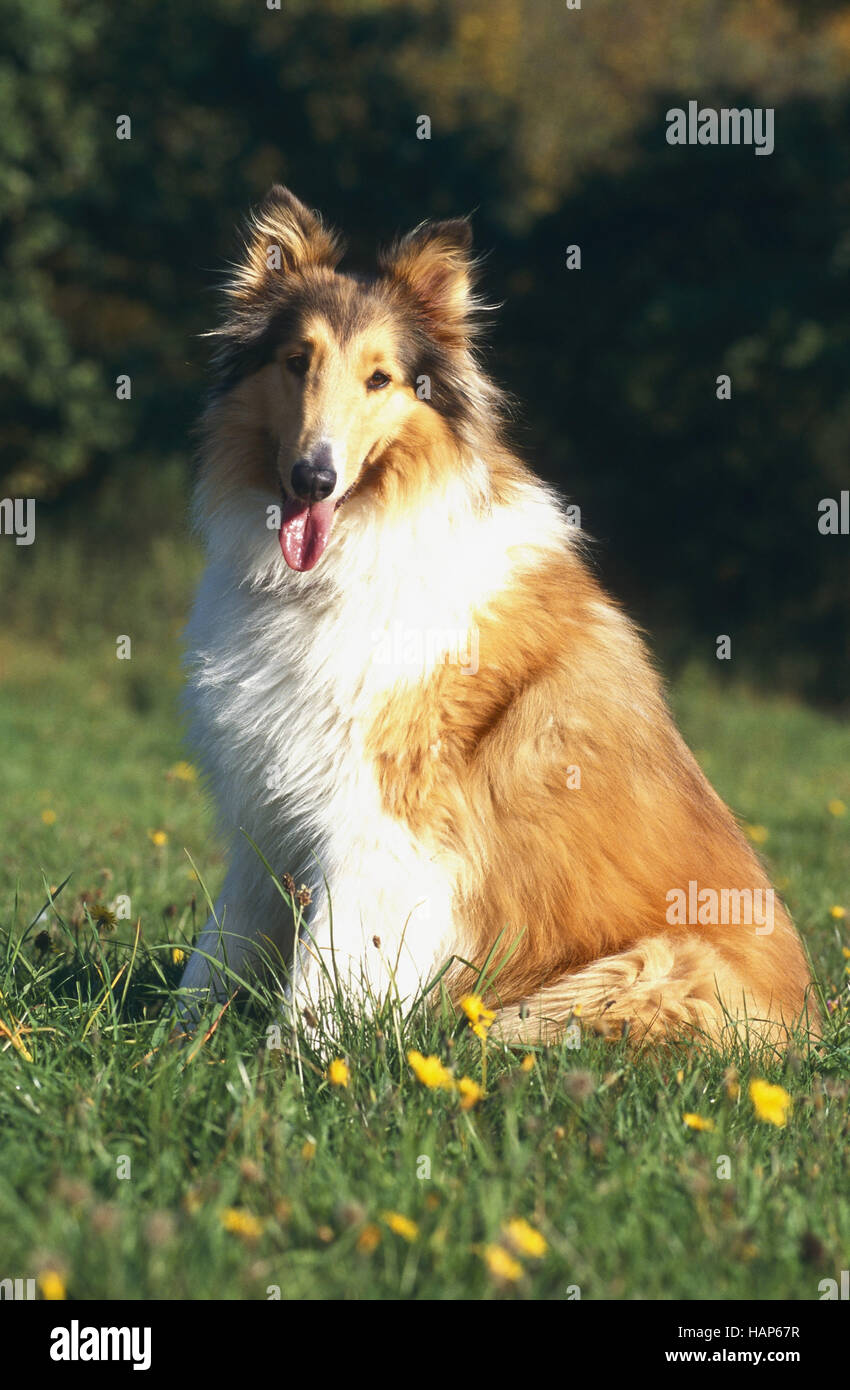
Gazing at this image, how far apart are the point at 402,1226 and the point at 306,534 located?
2054mm

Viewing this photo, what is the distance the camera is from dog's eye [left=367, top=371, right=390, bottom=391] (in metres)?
3.82

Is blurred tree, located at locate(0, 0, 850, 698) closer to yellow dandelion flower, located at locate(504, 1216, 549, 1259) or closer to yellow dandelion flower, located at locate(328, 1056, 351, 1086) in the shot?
yellow dandelion flower, located at locate(328, 1056, 351, 1086)

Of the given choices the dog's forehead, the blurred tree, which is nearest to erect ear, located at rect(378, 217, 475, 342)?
the dog's forehead

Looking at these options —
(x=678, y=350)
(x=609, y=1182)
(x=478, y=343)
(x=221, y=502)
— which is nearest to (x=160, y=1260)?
(x=609, y=1182)

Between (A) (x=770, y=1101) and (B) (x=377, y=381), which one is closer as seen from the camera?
(A) (x=770, y=1101)

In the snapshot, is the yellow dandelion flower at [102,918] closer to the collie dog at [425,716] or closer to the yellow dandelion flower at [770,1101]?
the collie dog at [425,716]

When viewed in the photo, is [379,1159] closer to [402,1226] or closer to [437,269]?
[402,1226]

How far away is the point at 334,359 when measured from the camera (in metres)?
3.76

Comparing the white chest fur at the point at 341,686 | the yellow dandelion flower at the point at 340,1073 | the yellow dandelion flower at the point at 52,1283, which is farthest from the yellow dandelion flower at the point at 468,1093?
the yellow dandelion flower at the point at 52,1283

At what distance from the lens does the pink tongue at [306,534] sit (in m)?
3.70

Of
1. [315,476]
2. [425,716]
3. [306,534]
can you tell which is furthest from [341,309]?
[425,716]

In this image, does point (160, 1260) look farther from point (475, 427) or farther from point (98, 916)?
point (475, 427)

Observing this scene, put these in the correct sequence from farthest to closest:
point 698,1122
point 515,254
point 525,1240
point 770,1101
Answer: point 515,254 < point 698,1122 < point 770,1101 < point 525,1240

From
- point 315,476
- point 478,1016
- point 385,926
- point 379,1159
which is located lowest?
point 379,1159
